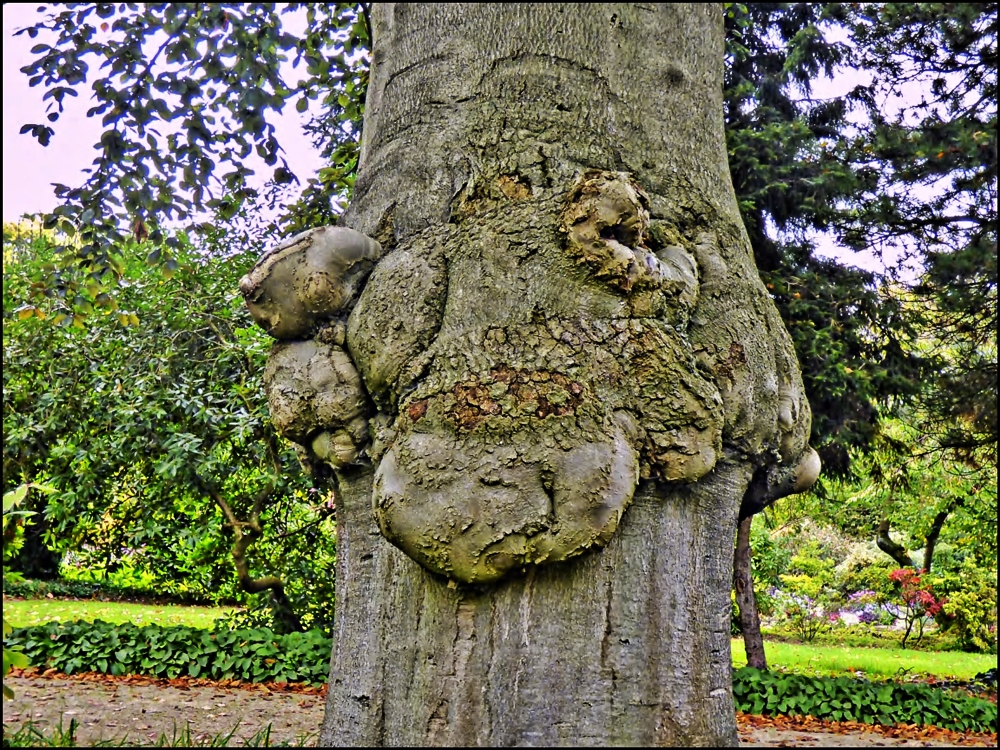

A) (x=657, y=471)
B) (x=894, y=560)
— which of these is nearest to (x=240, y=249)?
(x=657, y=471)

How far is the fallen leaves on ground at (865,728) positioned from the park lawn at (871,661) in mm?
2690

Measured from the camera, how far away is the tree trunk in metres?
8.41

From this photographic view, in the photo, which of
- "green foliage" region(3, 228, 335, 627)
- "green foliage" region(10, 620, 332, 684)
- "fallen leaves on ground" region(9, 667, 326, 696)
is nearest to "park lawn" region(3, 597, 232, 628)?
"green foliage" region(10, 620, 332, 684)

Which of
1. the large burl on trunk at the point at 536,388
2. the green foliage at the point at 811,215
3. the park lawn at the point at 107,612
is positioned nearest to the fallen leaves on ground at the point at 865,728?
the green foliage at the point at 811,215

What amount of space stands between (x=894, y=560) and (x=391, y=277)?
1723cm

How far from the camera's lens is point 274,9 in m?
4.56

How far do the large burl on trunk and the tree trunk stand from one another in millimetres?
6609

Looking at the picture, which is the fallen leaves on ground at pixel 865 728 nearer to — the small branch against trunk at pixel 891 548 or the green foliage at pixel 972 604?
the green foliage at pixel 972 604

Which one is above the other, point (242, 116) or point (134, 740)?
point (242, 116)

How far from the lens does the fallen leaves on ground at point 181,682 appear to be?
25.2 feet

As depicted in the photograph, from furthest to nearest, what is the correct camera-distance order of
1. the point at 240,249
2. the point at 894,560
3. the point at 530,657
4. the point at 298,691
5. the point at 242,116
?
the point at 894,560 < the point at 240,249 < the point at 298,691 < the point at 242,116 < the point at 530,657

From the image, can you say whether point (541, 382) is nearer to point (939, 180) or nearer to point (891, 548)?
point (939, 180)

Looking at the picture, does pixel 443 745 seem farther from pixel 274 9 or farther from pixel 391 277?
pixel 274 9

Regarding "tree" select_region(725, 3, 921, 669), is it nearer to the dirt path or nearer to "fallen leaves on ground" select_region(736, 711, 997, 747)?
"fallen leaves on ground" select_region(736, 711, 997, 747)
